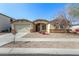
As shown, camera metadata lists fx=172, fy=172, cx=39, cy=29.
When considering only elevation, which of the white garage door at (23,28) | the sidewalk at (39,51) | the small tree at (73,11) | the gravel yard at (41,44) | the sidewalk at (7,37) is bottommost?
the sidewalk at (39,51)

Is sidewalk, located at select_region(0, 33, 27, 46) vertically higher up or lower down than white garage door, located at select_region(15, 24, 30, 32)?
lower down

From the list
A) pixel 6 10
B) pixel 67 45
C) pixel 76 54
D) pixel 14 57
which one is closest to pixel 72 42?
pixel 67 45

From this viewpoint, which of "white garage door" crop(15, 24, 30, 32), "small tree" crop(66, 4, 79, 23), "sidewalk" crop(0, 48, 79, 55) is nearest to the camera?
"sidewalk" crop(0, 48, 79, 55)

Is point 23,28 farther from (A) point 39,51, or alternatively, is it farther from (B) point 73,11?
(B) point 73,11

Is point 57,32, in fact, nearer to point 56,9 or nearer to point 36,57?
point 56,9

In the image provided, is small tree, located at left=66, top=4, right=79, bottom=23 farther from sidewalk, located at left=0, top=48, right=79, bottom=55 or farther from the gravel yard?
sidewalk, located at left=0, top=48, right=79, bottom=55

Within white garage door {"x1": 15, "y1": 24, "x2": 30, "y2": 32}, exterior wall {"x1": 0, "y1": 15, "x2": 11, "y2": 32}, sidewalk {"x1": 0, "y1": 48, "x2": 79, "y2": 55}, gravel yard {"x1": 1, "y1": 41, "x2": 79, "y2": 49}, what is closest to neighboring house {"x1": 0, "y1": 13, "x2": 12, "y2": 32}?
exterior wall {"x1": 0, "y1": 15, "x2": 11, "y2": 32}

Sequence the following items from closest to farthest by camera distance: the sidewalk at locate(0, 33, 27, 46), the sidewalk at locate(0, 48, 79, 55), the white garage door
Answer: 1. the sidewalk at locate(0, 48, 79, 55)
2. the sidewalk at locate(0, 33, 27, 46)
3. the white garage door

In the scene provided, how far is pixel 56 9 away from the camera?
22.5 ft

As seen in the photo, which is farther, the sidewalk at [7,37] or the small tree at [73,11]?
the sidewalk at [7,37]

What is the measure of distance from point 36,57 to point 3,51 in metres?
1.39

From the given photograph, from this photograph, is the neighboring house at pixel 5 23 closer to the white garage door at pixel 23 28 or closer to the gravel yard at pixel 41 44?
the white garage door at pixel 23 28

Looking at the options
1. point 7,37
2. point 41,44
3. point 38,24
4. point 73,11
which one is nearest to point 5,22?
point 7,37

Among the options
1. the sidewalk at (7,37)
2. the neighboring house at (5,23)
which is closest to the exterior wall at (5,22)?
the neighboring house at (5,23)
